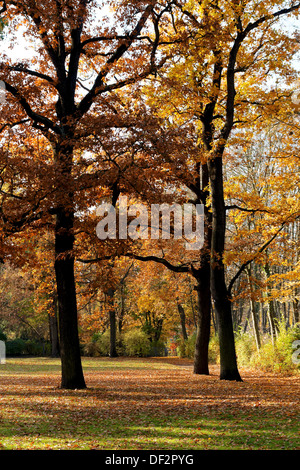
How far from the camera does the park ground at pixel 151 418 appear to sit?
682cm

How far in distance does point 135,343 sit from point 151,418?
28459 mm

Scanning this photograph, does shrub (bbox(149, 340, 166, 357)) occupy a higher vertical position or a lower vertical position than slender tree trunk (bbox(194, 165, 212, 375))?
lower

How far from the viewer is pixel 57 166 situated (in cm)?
1128

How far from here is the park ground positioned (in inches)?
269

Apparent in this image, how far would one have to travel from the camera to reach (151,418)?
8938mm

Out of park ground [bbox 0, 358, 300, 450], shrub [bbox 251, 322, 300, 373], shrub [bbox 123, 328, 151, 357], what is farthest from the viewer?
shrub [bbox 123, 328, 151, 357]

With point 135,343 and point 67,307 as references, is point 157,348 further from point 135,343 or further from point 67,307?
point 67,307

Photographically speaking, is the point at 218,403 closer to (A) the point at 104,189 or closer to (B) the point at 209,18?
(A) the point at 104,189

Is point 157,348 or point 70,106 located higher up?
point 70,106

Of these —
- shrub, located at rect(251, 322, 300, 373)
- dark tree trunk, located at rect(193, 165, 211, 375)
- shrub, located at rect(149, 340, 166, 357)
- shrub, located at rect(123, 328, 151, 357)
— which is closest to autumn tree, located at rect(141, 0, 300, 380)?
dark tree trunk, located at rect(193, 165, 211, 375)

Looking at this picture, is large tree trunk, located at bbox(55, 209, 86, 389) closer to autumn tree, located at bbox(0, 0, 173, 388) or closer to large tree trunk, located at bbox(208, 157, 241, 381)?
autumn tree, located at bbox(0, 0, 173, 388)

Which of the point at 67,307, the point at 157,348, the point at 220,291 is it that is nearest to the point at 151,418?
the point at 67,307

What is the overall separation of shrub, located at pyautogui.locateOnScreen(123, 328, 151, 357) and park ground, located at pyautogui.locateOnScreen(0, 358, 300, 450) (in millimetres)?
23121

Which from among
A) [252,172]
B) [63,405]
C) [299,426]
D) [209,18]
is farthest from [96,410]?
[252,172]
